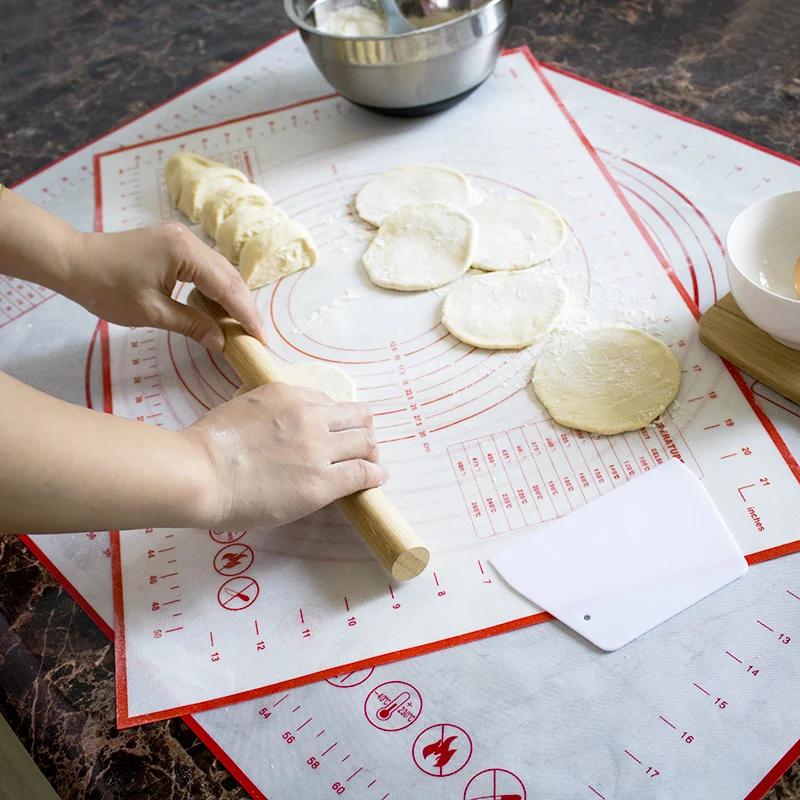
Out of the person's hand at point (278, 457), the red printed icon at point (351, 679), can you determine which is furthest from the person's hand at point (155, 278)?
the red printed icon at point (351, 679)

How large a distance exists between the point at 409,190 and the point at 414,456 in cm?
56

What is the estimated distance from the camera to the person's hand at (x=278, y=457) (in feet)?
2.57

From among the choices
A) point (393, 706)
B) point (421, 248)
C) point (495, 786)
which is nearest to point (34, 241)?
point (421, 248)

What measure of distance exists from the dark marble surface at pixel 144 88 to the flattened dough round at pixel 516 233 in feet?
1.40

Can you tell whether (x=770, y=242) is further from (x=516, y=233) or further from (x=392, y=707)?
(x=392, y=707)

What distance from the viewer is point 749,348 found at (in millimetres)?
948

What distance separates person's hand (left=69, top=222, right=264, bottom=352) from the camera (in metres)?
1.03

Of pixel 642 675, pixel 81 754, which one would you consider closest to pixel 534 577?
pixel 642 675

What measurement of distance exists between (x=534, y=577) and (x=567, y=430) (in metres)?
0.22

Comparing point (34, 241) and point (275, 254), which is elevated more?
point (34, 241)

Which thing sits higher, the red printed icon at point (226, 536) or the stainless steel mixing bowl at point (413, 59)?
the stainless steel mixing bowl at point (413, 59)

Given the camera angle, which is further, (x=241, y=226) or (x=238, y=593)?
(x=241, y=226)

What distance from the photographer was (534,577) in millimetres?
811

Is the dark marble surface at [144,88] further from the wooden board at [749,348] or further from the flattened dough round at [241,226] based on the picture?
the flattened dough round at [241,226]
